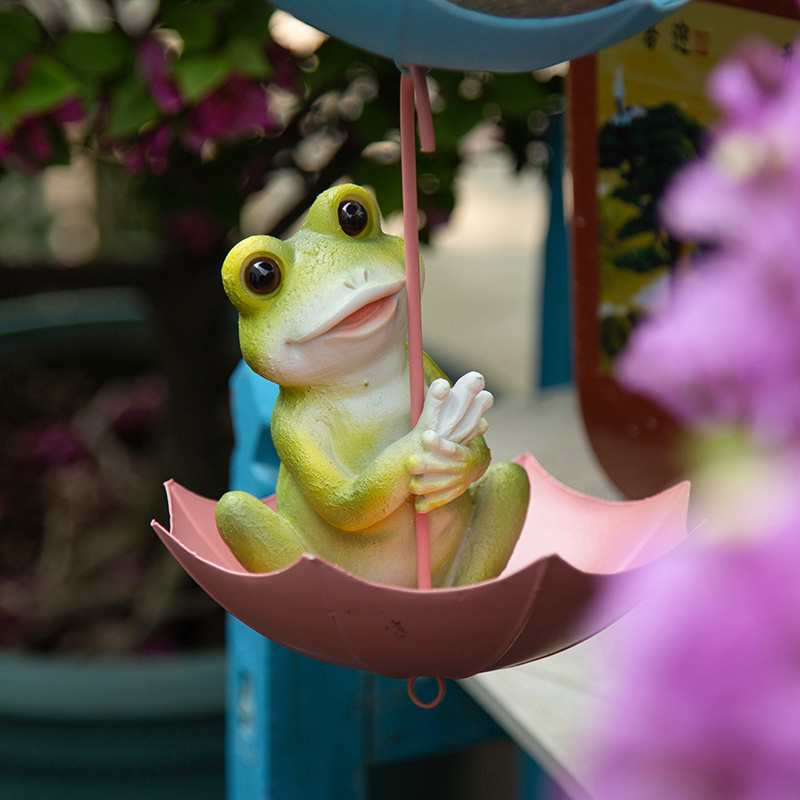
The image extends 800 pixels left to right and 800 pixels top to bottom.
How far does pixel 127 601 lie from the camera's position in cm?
124

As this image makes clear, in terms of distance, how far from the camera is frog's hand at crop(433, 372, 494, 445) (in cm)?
40

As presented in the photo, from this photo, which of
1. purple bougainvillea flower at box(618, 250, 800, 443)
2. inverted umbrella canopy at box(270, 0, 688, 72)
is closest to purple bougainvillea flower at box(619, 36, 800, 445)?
purple bougainvillea flower at box(618, 250, 800, 443)

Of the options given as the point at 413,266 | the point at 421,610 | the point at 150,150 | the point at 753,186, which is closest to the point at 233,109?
the point at 150,150

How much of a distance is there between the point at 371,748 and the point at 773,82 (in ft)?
1.82

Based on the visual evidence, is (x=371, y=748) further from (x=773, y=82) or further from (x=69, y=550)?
(x=69, y=550)

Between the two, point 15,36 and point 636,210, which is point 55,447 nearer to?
point 15,36

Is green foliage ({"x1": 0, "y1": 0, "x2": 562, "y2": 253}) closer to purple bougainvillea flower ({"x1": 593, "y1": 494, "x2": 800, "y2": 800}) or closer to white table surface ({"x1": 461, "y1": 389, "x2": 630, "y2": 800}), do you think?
white table surface ({"x1": 461, "y1": 389, "x2": 630, "y2": 800})

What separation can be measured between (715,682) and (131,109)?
739 millimetres

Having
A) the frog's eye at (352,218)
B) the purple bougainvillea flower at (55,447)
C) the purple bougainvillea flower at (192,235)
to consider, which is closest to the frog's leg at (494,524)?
the frog's eye at (352,218)

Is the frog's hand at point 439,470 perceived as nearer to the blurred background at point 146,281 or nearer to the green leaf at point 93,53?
the blurred background at point 146,281

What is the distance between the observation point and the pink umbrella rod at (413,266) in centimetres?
42

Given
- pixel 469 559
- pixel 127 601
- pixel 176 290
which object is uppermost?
pixel 469 559

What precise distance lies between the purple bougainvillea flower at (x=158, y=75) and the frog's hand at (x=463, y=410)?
465 mm

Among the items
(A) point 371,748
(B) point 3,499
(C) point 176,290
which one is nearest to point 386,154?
(C) point 176,290
